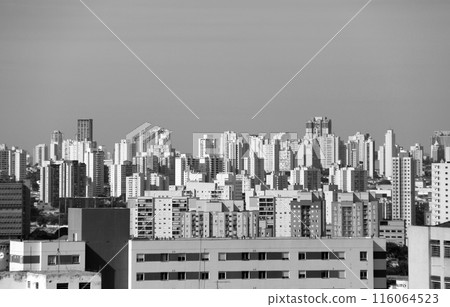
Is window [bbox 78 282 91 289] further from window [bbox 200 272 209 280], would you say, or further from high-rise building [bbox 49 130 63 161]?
window [bbox 200 272 209 280]

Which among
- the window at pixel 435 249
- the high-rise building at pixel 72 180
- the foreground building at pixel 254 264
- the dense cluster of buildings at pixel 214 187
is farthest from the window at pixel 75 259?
the window at pixel 435 249

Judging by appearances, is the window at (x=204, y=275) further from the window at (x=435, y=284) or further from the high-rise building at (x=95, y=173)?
the window at (x=435, y=284)

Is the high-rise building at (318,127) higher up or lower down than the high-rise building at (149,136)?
higher up

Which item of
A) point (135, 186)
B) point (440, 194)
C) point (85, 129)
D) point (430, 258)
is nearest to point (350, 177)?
point (135, 186)

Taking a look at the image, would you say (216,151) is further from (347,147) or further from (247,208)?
(247,208)

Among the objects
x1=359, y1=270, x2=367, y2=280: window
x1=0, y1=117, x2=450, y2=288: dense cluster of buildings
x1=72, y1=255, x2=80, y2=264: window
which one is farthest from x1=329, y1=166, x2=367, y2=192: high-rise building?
x1=72, y1=255, x2=80, y2=264: window

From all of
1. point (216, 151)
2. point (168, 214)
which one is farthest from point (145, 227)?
point (216, 151)

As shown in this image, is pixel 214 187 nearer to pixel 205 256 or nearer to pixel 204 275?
pixel 205 256
